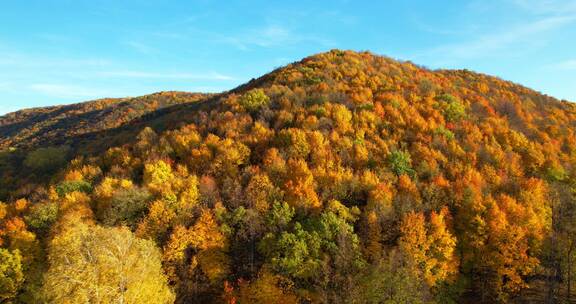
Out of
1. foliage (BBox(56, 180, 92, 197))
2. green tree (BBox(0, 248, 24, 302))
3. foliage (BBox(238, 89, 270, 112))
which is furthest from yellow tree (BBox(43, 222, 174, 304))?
foliage (BBox(238, 89, 270, 112))

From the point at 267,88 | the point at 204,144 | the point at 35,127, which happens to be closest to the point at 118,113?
the point at 35,127

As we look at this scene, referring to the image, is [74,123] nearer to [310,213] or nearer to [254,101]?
[254,101]

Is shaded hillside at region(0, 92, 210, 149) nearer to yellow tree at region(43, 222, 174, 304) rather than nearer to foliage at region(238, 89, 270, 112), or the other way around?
foliage at region(238, 89, 270, 112)

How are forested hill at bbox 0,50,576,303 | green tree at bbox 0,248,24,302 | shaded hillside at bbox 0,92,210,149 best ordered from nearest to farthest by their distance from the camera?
forested hill at bbox 0,50,576,303, green tree at bbox 0,248,24,302, shaded hillside at bbox 0,92,210,149

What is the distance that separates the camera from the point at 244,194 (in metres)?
55.3

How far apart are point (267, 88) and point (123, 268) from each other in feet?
204

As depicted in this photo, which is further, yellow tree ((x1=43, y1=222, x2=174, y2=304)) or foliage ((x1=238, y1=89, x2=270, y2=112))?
foliage ((x1=238, y1=89, x2=270, y2=112))

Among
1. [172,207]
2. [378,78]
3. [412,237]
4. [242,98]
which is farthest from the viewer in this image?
[378,78]

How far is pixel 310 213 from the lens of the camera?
52.0m

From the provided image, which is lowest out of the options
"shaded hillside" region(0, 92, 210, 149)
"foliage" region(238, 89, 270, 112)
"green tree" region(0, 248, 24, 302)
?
"green tree" region(0, 248, 24, 302)

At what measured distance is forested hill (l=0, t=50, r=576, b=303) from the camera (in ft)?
129

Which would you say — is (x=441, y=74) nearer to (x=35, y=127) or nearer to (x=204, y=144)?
(x=204, y=144)

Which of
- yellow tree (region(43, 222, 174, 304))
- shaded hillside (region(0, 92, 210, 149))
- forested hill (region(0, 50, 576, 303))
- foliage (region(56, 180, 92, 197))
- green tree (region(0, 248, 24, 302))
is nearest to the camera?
yellow tree (region(43, 222, 174, 304))

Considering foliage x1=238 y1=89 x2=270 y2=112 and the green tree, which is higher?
foliage x1=238 y1=89 x2=270 y2=112
